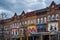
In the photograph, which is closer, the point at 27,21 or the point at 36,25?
the point at 36,25

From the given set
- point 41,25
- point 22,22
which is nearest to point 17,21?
point 22,22

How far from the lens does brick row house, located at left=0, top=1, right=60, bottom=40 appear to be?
48969mm

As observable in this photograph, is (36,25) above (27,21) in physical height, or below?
below

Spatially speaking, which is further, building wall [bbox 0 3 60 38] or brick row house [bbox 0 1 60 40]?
building wall [bbox 0 3 60 38]

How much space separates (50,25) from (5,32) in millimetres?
24777

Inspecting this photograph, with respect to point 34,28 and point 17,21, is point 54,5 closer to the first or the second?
point 34,28

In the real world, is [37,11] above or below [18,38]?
above

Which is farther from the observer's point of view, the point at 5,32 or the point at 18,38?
the point at 5,32

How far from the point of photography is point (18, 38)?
61.2m

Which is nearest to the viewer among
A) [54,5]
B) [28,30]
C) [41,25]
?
[54,5]

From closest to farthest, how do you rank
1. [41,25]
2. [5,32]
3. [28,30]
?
[41,25], [28,30], [5,32]

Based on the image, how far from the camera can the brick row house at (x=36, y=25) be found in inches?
1928

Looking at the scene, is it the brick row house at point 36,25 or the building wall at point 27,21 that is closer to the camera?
the brick row house at point 36,25

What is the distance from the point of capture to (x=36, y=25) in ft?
180
